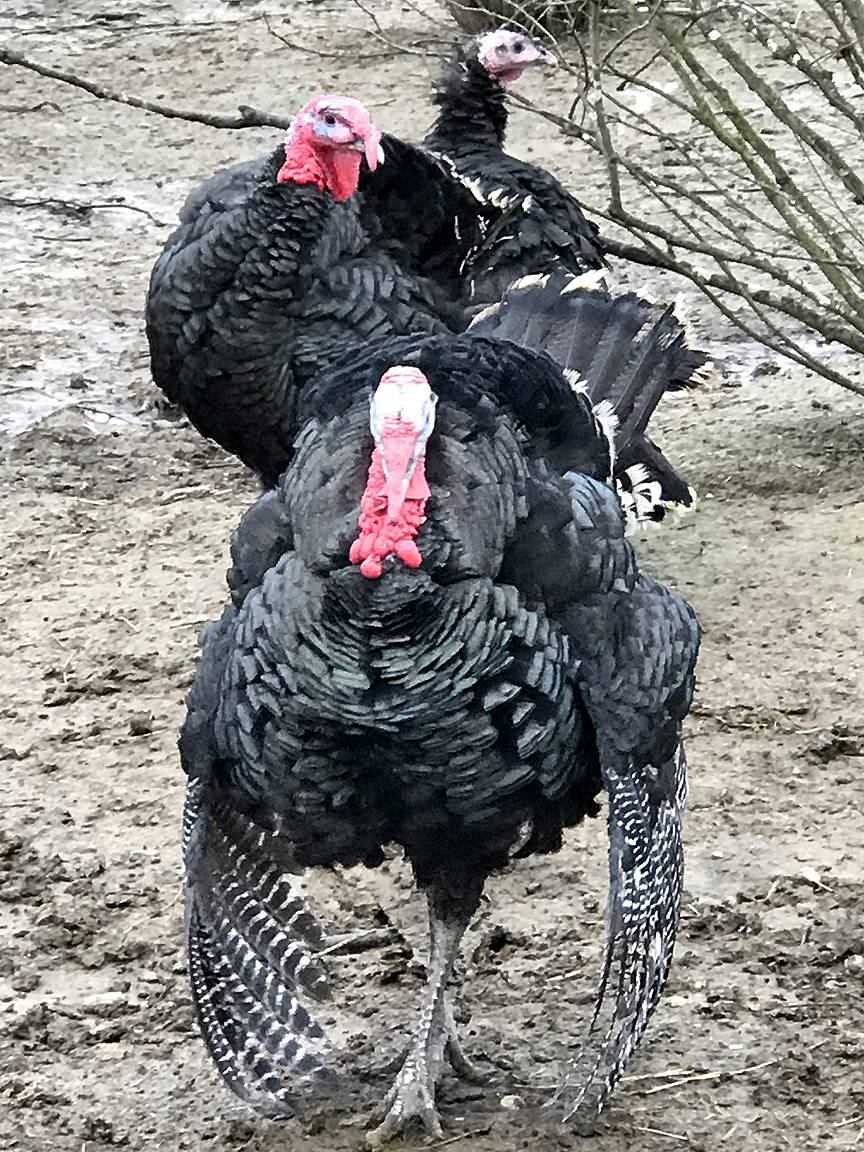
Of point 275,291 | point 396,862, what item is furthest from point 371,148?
point 396,862

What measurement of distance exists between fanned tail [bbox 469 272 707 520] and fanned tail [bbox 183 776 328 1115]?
1.26 m

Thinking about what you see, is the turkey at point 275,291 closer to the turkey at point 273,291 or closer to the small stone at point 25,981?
the turkey at point 273,291

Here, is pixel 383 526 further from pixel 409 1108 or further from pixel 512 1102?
pixel 512 1102

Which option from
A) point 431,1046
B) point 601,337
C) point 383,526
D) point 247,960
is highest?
point 383,526

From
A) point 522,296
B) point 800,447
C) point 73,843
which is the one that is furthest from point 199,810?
point 800,447

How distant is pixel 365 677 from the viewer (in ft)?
9.19

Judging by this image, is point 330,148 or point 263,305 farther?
point 330,148

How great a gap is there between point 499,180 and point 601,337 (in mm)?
1703

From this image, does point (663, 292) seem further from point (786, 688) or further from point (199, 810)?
point (199, 810)

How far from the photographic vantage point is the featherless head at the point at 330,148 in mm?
4789

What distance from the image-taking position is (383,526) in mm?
2783

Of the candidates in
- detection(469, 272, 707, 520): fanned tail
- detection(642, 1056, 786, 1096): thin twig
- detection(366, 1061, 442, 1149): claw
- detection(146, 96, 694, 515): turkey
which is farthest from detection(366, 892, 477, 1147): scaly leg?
detection(146, 96, 694, 515): turkey

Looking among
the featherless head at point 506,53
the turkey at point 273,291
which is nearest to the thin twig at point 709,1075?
the turkey at point 273,291

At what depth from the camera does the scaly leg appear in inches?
129
